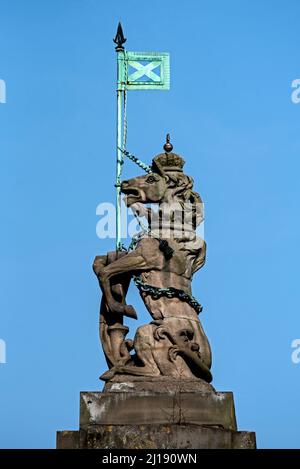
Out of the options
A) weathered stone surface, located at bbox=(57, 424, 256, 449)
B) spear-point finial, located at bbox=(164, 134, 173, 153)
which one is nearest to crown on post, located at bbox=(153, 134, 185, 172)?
spear-point finial, located at bbox=(164, 134, 173, 153)

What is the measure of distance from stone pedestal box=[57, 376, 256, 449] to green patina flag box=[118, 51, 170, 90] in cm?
635

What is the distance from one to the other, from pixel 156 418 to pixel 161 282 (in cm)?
305

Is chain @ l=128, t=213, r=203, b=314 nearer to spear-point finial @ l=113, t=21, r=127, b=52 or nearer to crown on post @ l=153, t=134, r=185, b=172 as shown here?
crown on post @ l=153, t=134, r=185, b=172

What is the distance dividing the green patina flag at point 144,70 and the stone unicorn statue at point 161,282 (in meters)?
1.56

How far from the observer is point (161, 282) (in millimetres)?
34969

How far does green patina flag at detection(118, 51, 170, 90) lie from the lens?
36344mm

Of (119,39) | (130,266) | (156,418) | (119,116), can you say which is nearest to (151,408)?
(156,418)

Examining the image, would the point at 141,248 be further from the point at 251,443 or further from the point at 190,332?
the point at 251,443

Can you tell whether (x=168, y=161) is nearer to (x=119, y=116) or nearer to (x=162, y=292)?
(x=119, y=116)

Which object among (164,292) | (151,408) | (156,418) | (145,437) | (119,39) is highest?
(119,39)

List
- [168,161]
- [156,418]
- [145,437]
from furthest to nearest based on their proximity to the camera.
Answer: [168,161] → [156,418] → [145,437]

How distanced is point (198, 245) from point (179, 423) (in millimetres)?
→ 4070
